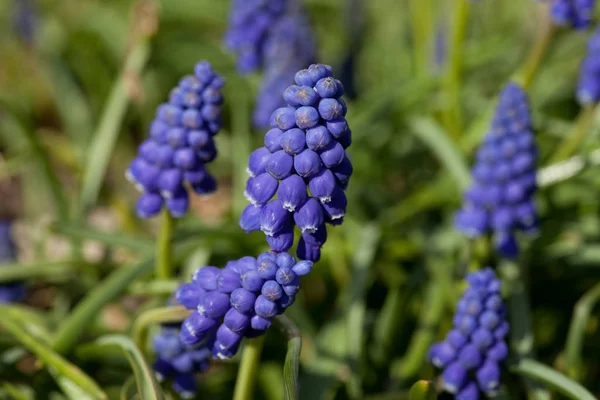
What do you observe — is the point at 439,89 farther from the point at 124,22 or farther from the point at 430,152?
the point at 124,22

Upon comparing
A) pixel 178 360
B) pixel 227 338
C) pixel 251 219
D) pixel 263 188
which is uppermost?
pixel 263 188

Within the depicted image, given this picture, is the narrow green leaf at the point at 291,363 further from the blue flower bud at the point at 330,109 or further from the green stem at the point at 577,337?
the green stem at the point at 577,337

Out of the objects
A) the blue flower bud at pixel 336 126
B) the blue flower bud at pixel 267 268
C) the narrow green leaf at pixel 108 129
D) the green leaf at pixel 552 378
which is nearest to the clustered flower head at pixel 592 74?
the green leaf at pixel 552 378

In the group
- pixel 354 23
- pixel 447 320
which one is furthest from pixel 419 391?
pixel 354 23

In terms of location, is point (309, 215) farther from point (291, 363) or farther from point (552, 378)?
point (552, 378)

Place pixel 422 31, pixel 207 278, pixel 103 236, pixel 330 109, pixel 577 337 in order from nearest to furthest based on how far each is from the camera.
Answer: pixel 330 109 < pixel 207 278 < pixel 577 337 < pixel 103 236 < pixel 422 31

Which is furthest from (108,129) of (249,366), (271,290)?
(271,290)

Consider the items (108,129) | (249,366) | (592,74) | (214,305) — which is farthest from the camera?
(108,129)
